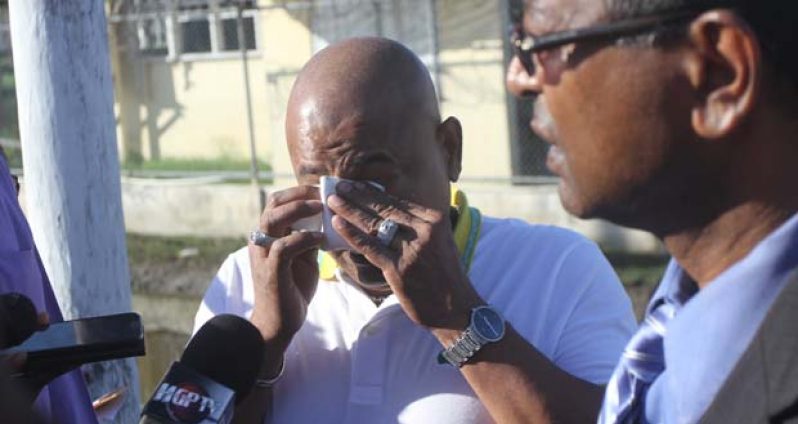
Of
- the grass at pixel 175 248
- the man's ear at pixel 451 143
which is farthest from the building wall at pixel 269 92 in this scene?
the man's ear at pixel 451 143

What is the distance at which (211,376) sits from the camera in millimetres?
2369

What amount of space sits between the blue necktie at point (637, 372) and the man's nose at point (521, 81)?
35cm

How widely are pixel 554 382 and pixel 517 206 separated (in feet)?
30.1

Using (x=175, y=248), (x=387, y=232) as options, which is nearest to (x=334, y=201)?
(x=387, y=232)

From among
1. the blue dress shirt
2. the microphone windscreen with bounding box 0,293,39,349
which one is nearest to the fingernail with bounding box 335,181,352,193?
the microphone windscreen with bounding box 0,293,39,349

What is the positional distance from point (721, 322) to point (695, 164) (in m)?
0.20

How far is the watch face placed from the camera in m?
2.34

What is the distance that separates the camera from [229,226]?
42.1 feet

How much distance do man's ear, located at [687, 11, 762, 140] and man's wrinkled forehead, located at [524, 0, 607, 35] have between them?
14 centimetres

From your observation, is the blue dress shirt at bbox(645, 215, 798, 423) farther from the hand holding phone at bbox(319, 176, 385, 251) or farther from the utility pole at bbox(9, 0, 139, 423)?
the utility pole at bbox(9, 0, 139, 423)

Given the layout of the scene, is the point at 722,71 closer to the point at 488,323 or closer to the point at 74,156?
the point at 488,323

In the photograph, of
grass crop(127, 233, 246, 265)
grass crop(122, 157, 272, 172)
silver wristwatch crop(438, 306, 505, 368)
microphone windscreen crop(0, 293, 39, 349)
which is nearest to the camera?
microphone windscreen crop(0, 293, 39, 349)

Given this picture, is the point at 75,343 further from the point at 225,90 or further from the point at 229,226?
the point at 225,90

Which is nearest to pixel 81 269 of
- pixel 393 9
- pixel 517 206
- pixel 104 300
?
pixel 104 300
